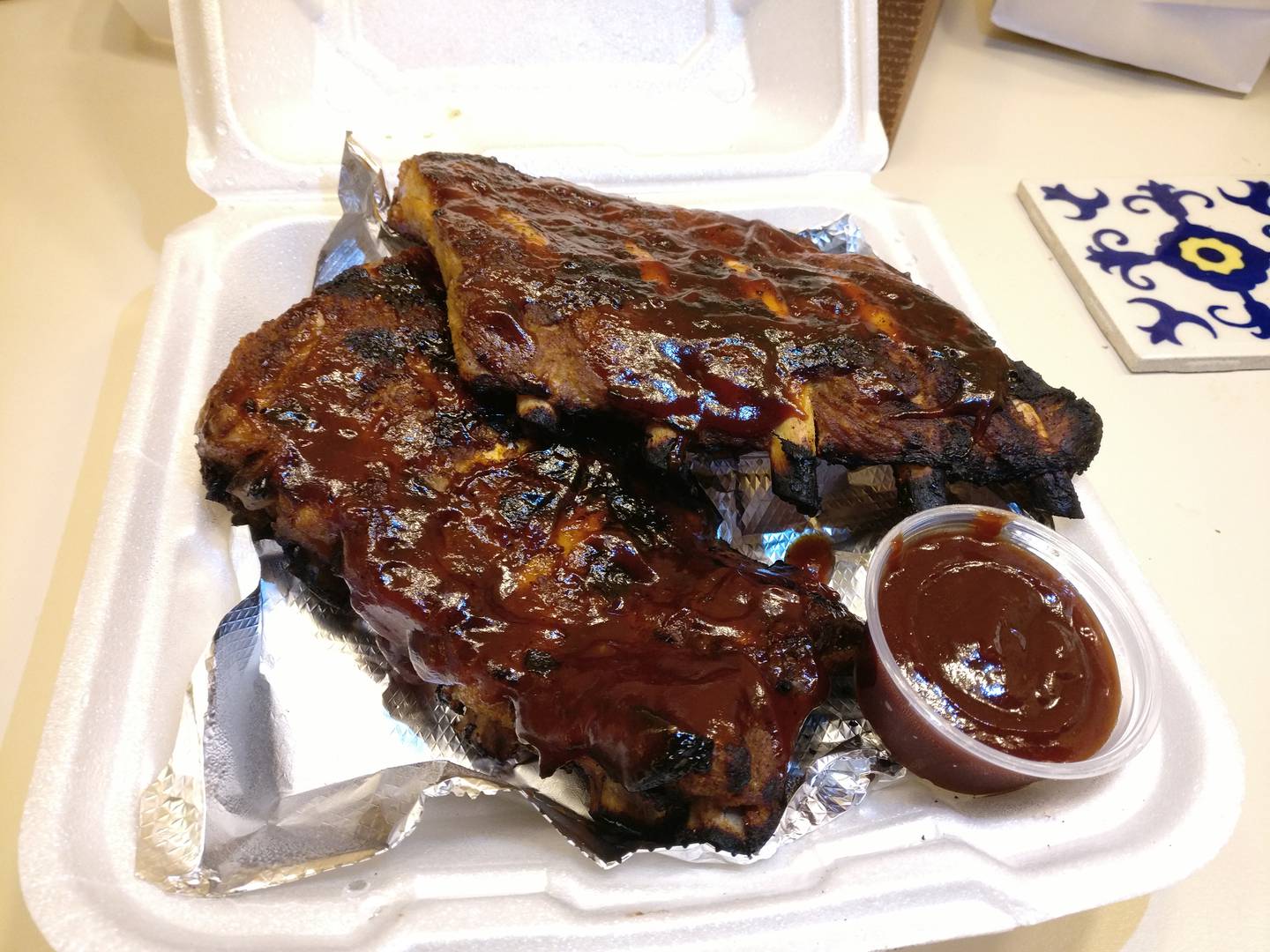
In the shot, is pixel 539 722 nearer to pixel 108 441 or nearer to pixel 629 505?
pixel 629 505

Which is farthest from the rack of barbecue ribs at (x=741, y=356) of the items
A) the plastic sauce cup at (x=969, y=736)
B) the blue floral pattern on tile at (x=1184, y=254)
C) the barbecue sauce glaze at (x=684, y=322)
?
the blue floral pattern on tile at (x=1184, y=254)

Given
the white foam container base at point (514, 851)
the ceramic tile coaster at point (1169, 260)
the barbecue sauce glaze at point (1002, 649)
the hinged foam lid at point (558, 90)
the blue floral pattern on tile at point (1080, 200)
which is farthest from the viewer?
the blue floral pattern on tile at point (1080, 200)

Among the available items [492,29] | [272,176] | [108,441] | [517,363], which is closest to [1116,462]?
[517,363]

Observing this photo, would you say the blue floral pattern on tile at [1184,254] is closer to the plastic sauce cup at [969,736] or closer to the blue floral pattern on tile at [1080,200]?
the blue floral pattern on tile at [1080,200]

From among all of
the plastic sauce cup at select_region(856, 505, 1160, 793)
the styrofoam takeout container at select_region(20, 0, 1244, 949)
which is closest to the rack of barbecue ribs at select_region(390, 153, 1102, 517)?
the plastic sauce cup at select_region(856, 505, 1160, 793)

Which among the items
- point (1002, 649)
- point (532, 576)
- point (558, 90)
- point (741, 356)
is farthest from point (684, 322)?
point (558, 90)

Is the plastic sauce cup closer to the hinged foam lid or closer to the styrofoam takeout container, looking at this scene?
the styrofoam takeout container

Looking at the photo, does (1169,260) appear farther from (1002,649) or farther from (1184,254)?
(1002,649)
